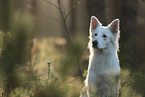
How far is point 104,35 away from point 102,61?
445mm

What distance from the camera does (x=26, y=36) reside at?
54.0 inches

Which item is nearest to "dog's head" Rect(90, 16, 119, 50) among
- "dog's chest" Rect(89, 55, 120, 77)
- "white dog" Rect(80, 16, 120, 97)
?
"white dog" Rect(80, 16, 120, 97)

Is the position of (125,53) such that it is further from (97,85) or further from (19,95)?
(19,95)

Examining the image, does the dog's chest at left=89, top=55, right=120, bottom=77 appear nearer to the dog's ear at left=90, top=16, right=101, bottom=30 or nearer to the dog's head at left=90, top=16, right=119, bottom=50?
the dog's head at left=90, top=16, right=119, bottom=50

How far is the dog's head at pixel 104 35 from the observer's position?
337cm

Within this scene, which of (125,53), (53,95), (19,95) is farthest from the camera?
(125,53)

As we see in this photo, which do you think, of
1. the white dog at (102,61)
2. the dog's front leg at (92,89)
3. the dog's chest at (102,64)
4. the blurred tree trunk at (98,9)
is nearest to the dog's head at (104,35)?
the white dog at (102,61)

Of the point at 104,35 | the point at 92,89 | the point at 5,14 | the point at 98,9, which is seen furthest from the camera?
the point at 98,9

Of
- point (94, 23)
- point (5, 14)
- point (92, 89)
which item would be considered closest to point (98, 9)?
point (94, 23)

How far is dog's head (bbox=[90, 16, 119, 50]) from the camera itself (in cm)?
337

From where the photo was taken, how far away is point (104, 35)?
3.47 metres

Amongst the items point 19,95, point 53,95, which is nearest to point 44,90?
point 53,95

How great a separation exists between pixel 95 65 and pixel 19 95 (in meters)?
2.35

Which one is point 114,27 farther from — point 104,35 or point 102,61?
point 102,61
